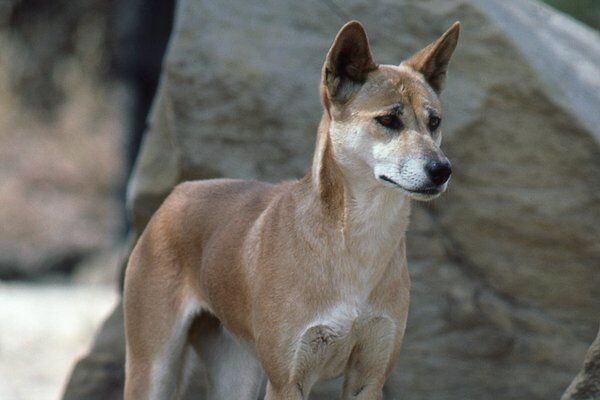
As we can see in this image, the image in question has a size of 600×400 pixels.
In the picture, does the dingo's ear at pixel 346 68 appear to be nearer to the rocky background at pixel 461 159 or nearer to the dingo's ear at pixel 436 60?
the dingo's ear at pixel 436 60

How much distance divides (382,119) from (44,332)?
259 inches

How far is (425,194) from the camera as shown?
5.07m

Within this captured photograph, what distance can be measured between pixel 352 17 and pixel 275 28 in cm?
48

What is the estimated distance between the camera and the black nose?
503cm

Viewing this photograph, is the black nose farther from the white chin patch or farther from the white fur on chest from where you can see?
the white fur on chest

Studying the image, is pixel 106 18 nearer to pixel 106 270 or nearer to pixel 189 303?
pixel 106 270

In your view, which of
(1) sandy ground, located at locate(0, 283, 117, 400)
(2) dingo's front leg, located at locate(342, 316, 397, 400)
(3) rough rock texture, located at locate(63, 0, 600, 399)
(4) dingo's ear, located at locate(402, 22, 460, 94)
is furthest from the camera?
(1) sandy ground, located at locate(0, 283, 117, 400)

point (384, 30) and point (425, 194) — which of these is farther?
point (384, 30)

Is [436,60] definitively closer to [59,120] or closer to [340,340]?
[340,340]

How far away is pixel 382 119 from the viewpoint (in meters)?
5.29

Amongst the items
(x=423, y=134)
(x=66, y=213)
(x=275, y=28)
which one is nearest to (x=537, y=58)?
(x=275, y=28)

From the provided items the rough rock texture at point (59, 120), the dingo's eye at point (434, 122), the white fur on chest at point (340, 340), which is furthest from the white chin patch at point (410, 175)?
the rough rock texture at point (59, 120)

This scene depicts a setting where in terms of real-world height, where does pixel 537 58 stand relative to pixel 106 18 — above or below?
above

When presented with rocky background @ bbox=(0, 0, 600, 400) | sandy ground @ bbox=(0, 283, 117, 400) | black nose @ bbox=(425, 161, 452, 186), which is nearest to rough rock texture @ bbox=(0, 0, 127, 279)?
sandy ground @ bbox=(0, 283, 117, 400)
